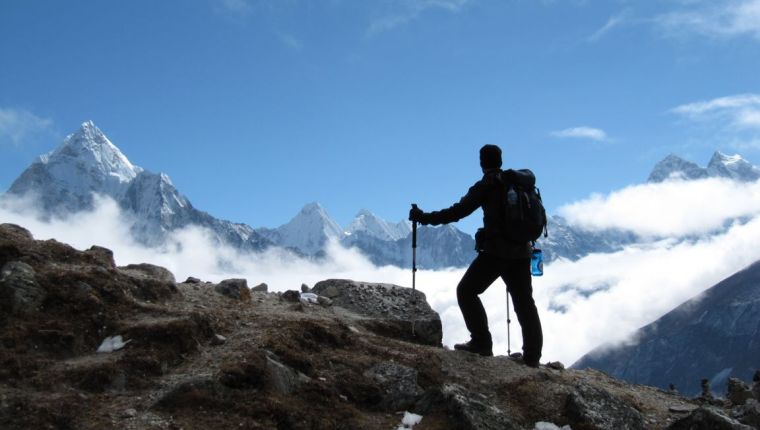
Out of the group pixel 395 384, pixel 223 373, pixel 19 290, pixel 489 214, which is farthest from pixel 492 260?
pixel 19 290

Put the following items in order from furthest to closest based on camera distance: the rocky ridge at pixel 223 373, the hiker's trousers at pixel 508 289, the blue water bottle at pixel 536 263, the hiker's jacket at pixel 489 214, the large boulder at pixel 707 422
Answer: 1. the blue water bottle at pixel 536 263
2. the hiker's trousers at pixel 508 289
3. the hiker's jacket at pixel 489 214
4. the large boulder at pixel 707 422
5. the rocky ridge at pixel 223 373

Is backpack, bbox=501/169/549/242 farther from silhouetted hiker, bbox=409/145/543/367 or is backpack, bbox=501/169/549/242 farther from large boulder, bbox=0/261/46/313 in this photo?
large boulder, bbox=0/261/46/313

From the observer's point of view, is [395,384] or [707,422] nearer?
[707,422]

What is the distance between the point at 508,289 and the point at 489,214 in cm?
142

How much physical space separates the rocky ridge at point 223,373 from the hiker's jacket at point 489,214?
2076 millimetres

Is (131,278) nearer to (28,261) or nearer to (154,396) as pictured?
(28,261)

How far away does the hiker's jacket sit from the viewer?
1305cm

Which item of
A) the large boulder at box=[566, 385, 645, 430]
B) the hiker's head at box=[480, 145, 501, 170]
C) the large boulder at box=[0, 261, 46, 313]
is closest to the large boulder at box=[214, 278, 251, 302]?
the large boulder at box=[0, 261, 46, 313]

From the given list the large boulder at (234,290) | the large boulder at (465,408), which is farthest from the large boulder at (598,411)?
the large boulder at (234,290)

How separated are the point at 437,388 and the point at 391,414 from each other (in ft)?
2.59

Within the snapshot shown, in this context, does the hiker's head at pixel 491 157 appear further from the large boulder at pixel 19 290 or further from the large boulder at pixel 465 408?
the large boulder at pixel 19 290

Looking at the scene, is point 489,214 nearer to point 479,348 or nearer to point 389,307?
point 479,348

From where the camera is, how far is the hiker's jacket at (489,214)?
42.8ft

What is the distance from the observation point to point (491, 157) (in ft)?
44.9
